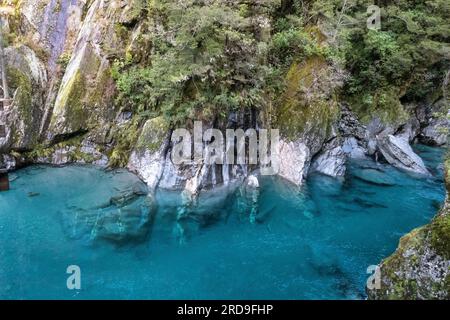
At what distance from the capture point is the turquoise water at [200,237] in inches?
421

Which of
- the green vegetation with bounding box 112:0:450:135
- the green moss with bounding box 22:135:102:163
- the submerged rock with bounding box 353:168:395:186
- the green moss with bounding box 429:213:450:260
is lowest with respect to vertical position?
the submerged rock with bounding box 353:168:395:186

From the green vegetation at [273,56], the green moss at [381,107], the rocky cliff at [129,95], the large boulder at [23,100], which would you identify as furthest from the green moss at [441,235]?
the large boulder at [23,100]

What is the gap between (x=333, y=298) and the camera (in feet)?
33.7

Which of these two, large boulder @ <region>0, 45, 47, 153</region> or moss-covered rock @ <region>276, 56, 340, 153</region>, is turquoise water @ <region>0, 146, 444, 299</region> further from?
moss-covered rock @ <region>276, 56, 340, 153</region>

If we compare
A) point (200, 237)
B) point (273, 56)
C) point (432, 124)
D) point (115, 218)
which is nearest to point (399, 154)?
point (432, 124)

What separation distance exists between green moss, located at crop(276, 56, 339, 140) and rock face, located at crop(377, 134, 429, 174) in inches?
168

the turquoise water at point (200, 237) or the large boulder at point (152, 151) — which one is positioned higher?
the large boulder at point (152, 151)

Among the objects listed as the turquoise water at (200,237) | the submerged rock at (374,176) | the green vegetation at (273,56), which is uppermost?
the green vegetation at (273,56)

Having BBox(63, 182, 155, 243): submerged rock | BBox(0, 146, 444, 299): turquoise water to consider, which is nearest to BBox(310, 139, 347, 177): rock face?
BBox(0, 146, 444, 299): turquoise water

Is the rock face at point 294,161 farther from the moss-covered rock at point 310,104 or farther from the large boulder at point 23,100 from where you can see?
the large boulder at point 23,100

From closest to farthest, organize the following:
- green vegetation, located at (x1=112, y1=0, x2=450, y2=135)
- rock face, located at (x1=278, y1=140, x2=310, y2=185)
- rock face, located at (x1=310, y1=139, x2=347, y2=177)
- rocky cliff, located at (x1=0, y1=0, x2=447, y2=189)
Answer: green vegetation, located at (x1=112, y1=0, x2=450, y2=135), rocky cliff, located at (x1=0, y1=0, x2=447, y2=189), rock face, located at (x1=278, y1=140, x2=310, y2=185), rock face, located at (x1=310, y1=139, x2=347, y2=177)

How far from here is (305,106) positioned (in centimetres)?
1791

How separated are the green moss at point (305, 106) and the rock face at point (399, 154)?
428 centimetres

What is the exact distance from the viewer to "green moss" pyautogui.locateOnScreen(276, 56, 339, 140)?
17.7 metres
